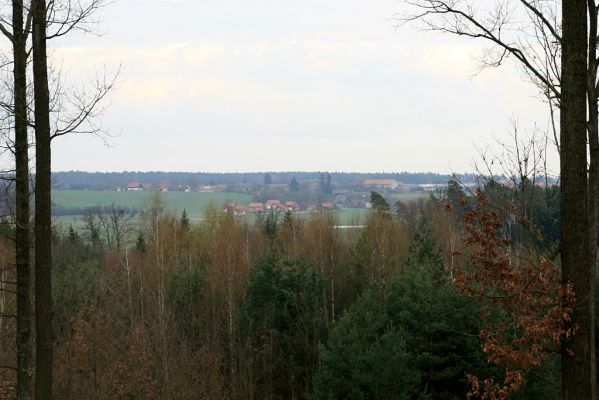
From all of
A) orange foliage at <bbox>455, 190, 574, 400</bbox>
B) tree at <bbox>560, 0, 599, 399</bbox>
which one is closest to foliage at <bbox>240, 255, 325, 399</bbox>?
orange foliage at <bbox>455, 190, 574, 400</bbox>

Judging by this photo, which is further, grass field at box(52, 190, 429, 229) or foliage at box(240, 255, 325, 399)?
grass field at box(52, 190, 429, 229)

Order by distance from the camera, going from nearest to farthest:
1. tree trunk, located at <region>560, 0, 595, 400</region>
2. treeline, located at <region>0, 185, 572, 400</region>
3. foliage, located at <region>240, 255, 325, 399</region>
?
tree trunk, located at <region>560, 0, 595, 400</region> < treeline, located at <region>0, 185, 572, 400</region> < foliage, located at <region>240, 255, 325, 399</region>

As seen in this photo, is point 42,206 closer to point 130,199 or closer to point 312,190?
point 130,199

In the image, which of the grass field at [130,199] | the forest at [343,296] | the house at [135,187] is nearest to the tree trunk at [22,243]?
the forest at [343,296]

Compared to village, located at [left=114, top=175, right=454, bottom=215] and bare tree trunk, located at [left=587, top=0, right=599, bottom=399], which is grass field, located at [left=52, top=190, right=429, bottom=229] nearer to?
village, located at [left=114, top=175, right=454, bottom=215]

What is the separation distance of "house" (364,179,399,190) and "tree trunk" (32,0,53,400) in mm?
153674

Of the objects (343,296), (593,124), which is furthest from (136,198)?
(593,124)

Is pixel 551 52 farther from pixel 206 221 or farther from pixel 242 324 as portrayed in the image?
pixel 206 221

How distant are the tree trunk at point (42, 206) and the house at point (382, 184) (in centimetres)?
15367

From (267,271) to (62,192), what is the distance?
124m

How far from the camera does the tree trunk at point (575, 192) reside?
30.5 ft

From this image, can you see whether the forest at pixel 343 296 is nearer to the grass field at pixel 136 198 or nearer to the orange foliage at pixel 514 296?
the orange foliage at pixel 514 296

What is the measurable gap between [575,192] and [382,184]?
163 m

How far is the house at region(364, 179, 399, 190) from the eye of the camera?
16574 centimetres
